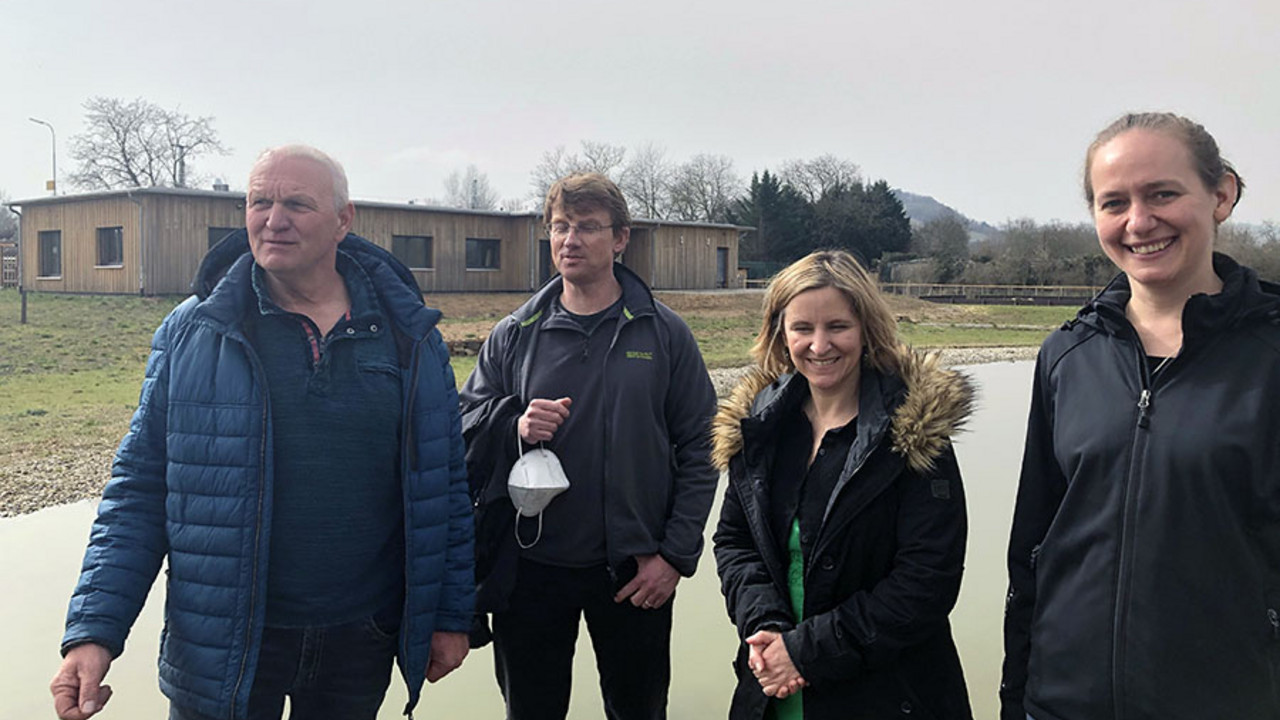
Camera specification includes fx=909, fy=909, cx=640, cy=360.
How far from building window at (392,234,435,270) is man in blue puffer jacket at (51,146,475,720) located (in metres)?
24.8

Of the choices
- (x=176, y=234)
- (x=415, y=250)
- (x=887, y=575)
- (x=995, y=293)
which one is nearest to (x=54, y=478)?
(x=887, y=575)

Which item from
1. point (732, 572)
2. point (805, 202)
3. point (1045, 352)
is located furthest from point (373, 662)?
point (805, 202)

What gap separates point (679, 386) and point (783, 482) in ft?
2.28

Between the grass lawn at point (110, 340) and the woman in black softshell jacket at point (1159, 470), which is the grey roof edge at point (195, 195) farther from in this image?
the woman in black softshell jacket at point (1159, 470)

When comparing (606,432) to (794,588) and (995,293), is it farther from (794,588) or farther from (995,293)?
(995,293)

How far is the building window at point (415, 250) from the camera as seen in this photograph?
26469 mm

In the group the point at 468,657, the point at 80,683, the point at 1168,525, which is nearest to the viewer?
the point at 1168,525

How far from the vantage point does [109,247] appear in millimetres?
23469

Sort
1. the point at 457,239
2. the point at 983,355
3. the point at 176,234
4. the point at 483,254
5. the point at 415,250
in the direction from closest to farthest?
the point at 983,355, the point at 176,234, the point at 415,250, the point at 457,239, the point at 483,254

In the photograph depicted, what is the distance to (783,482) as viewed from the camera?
2320 mm

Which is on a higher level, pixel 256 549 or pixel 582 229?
pixel 582 229

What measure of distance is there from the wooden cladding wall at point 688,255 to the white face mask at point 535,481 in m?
28.2

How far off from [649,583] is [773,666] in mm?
642

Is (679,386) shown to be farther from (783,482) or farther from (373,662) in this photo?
(373,662)
